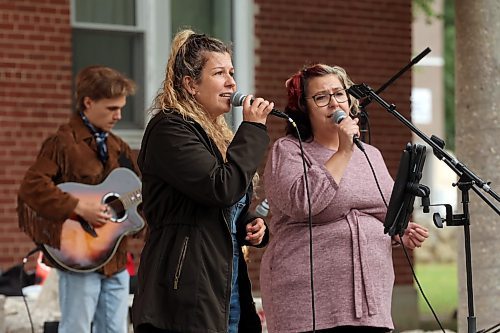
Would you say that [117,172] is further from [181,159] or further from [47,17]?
[47,17]

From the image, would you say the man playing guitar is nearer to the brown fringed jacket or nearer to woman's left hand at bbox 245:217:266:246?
the brown fringed jacket

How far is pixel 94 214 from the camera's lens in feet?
21.5

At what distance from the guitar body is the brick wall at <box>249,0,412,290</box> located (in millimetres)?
3518

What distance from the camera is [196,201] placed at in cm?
431

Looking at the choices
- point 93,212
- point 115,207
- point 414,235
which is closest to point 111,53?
point 115,207

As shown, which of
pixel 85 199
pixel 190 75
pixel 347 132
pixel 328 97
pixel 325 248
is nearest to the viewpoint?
pixel 190 75

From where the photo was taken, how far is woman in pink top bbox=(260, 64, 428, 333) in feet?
16.0

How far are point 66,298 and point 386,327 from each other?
220cm

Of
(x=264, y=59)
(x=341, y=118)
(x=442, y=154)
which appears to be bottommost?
(x=442, y=154)

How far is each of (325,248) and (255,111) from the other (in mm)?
845

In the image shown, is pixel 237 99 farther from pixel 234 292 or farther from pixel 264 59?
pixel 264 59

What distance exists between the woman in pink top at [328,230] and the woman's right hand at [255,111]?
540 mm

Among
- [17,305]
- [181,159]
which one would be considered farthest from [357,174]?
[17,305]

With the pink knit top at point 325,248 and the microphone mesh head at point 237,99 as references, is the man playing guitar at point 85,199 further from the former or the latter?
the microphone mesh head at point 237,99
